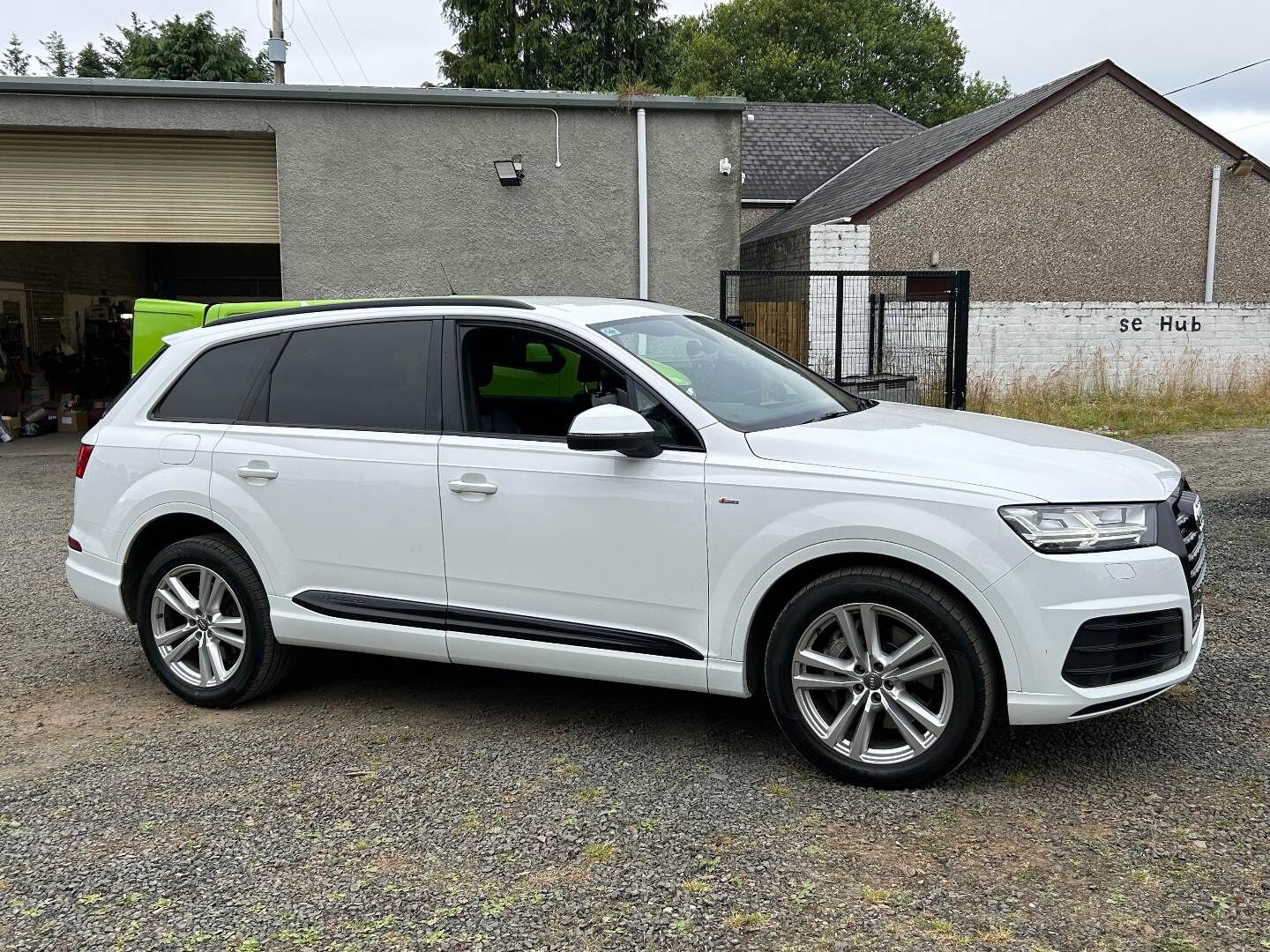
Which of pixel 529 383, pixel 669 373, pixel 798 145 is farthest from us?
pixel 798 145

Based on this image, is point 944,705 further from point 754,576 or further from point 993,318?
point 993,318

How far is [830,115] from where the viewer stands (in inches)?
1192

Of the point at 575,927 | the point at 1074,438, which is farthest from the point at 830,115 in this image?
the point at 575,927

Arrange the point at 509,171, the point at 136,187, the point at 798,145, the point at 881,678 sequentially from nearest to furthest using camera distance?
the point at 881,678 < the point at 509,171 < the point at 136,187 < the point at 798,145

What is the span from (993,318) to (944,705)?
15.1m

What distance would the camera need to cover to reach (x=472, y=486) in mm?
4332

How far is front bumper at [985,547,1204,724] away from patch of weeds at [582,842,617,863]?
4.48 ft

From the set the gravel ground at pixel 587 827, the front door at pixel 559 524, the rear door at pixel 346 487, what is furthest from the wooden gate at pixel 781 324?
the front door at pixel 559 524

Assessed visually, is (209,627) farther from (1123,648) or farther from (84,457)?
(1123,648)

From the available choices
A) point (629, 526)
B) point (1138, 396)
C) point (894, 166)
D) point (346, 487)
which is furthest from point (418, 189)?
point (894, 166)

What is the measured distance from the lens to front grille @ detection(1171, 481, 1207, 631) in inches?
149

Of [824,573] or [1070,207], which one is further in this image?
[1070,207]

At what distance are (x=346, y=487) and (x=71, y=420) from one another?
15859mm

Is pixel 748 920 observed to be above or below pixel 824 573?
below
